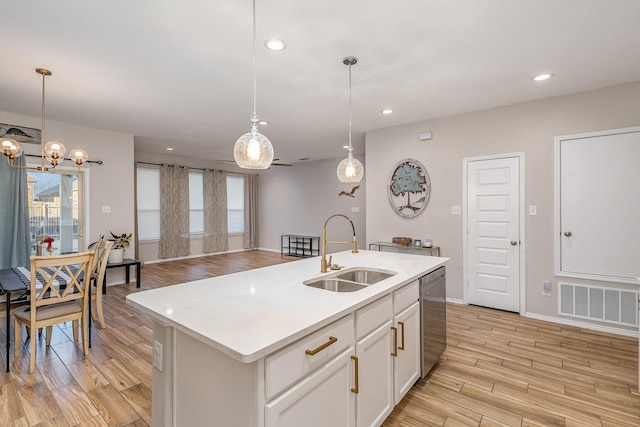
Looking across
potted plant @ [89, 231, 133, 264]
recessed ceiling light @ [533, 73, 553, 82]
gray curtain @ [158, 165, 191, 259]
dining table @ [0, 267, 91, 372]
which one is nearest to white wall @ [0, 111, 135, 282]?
potted plant @ [89, 231, 133, 264]

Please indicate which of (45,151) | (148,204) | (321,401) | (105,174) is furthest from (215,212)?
(321,401)

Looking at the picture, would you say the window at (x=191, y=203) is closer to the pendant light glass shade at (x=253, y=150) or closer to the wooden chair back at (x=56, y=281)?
the wooden chair back at (x=56, y=281)

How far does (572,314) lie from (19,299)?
5663mm

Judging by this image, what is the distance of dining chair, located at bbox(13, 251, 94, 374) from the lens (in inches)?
97.4

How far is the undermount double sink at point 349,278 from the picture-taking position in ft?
6.93

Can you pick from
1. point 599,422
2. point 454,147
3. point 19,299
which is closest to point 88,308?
point 19,299

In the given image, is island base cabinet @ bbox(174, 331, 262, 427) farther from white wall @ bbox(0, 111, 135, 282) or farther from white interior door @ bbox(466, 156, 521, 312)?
white wall @ bbox(0, 111, 135, 282)

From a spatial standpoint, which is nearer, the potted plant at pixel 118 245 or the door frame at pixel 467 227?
the door frame at pixel 467 227

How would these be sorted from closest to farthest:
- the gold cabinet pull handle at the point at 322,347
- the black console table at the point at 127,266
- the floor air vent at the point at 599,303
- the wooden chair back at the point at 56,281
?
the gold cabinet pull handle at the point at 322,347, the wooden chair back at the point at 56,281, the floor air vent at the point at 599,303, the black console table at the point at 127,266

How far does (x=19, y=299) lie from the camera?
2668 mm

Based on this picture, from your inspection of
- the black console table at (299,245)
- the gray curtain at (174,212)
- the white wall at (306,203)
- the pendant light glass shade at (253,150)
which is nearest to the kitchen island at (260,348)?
the pendant light glass shade at (253,150)

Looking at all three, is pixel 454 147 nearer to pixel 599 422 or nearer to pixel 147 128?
pixel 599 422

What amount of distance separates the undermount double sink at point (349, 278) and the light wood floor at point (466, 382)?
86 centimetres

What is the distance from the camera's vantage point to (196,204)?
8.21 meters
